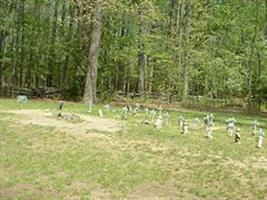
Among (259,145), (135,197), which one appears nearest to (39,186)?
(135,197)

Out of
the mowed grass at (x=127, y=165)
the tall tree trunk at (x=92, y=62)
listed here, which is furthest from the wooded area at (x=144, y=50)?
the mowed grass at (x=127, y=165)

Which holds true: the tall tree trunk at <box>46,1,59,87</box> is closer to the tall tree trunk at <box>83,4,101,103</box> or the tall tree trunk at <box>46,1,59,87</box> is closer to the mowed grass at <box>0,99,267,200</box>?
the tall tree trunk at <box>83,4,101,103</box>

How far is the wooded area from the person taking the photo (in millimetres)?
33188

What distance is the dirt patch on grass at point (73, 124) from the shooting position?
672 inches

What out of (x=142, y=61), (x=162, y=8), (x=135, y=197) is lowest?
(x=135, y=197)

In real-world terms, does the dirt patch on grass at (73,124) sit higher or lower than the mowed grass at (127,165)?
higher

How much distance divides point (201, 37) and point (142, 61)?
14.1ft

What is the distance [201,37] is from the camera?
39625 mm

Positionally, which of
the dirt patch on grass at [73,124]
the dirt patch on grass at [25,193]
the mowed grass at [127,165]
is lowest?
the dirt patch on grass at [25,193]

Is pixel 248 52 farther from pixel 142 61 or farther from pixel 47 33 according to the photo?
pixel 47 33

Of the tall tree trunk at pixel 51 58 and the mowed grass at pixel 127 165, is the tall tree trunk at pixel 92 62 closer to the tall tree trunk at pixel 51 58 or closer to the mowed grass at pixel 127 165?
the tall tree trunk at pixel 51 58

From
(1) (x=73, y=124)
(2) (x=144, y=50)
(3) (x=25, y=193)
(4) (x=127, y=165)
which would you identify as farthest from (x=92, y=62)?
(3) (x=25, y=193)

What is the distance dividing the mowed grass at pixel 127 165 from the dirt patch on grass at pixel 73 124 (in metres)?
0.39

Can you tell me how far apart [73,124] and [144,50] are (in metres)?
19.0
